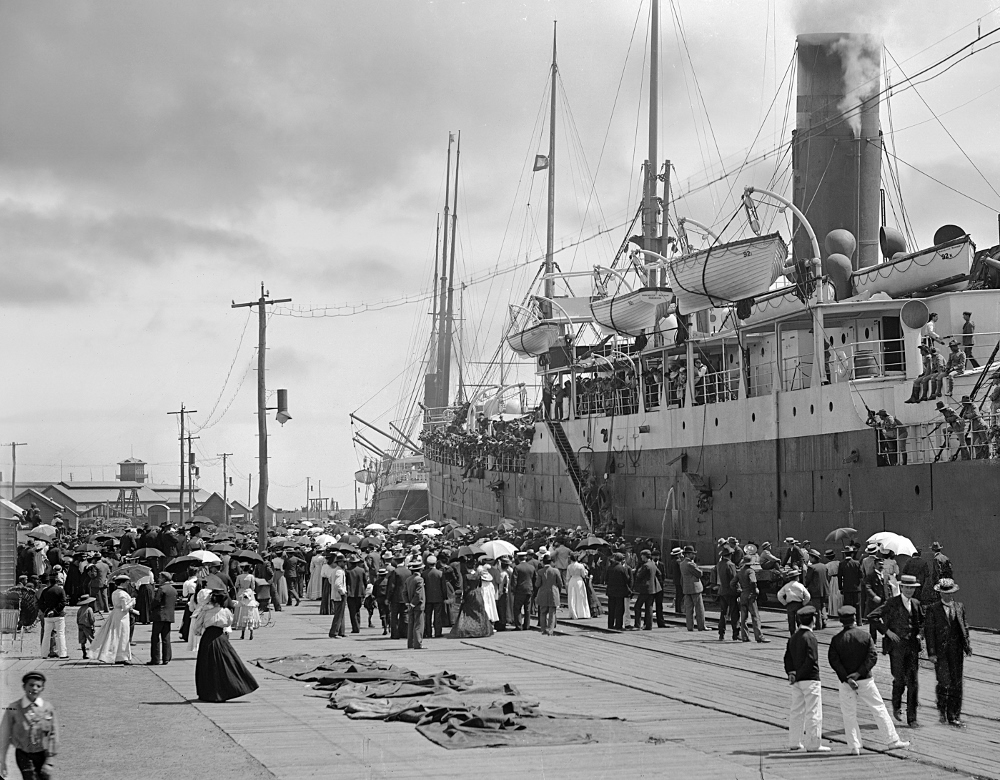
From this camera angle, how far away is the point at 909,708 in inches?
472

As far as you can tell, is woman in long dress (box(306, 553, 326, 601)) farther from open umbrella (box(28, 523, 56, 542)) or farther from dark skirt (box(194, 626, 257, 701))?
dark skirt (box(194, 626, 257, 701))

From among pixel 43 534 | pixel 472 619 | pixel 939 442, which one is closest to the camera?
pixel 472 619

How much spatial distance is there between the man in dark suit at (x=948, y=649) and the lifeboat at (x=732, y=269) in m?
16.4

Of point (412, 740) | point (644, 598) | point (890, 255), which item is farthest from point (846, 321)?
point (412, 740)

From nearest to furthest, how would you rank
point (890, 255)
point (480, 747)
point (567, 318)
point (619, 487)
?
point (480, 747) → point (890, 255) → point (619, 487) → point (567, 318)

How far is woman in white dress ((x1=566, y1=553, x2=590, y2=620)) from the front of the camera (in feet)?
75.3

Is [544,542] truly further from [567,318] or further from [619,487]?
[567,318]

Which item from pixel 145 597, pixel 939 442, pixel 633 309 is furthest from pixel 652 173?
pixel 145 597

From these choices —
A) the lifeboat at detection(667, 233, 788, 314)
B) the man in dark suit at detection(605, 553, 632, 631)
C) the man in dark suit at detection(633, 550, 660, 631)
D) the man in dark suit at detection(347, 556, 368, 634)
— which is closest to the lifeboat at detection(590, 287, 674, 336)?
the lifeboat at detection(667, 233, 788, 314)

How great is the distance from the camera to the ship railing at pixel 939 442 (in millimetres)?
20469

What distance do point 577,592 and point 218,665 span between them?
1100cm

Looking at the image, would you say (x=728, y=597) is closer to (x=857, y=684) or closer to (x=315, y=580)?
(x=857, y=684)

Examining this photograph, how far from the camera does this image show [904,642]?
12.2 meters

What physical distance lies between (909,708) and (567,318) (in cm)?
2977
